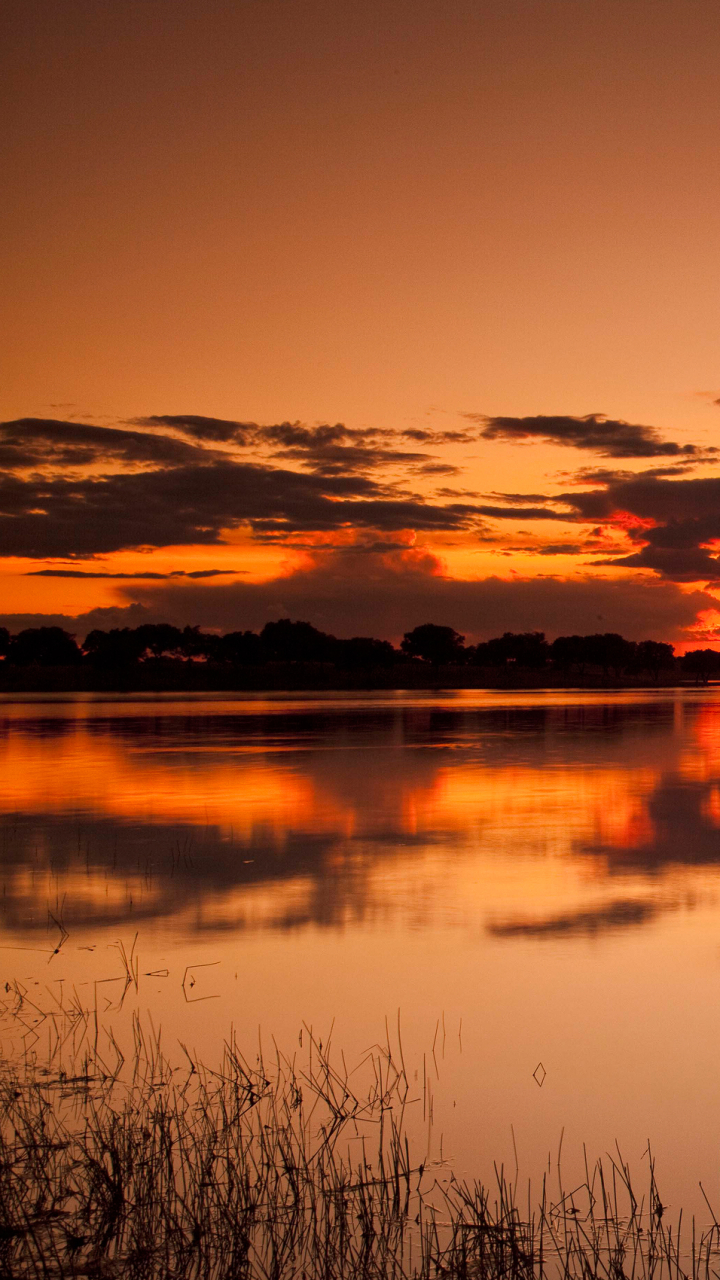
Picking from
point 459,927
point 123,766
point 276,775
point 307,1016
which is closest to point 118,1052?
point 307,1016

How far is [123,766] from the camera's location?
35875mm

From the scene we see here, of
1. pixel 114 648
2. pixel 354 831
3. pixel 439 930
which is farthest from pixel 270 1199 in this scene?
pixel 114 648

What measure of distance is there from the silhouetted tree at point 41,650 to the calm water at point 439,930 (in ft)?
564

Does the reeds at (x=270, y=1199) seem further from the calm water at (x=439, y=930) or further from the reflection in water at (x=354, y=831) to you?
the reflection in water at (x=354, y=831)

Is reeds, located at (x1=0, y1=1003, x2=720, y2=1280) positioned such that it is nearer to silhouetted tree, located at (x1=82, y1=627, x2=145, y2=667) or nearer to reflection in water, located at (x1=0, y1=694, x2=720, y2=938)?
reflection in water, located at (x1=0, y1=694, x2=720, y2=938)

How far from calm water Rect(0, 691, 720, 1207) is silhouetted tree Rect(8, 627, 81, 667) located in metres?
172

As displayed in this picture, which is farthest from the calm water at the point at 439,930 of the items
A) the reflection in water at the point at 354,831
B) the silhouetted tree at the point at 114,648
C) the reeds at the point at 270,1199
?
the silhouetted tree at the point at 114,648

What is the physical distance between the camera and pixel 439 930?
13.1m

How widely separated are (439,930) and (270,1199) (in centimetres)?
676

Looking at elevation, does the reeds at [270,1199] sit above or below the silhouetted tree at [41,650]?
below

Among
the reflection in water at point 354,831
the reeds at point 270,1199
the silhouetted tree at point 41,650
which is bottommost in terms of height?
the reflection in water at point 354,831

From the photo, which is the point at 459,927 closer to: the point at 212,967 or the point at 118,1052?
the point at 212,967

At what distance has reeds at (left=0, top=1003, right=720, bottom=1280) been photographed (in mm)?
5848

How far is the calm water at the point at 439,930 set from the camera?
27.0ft
